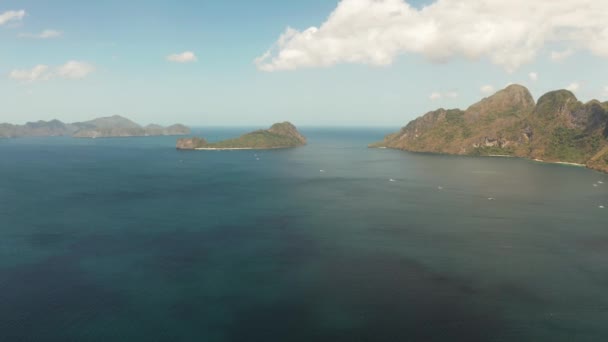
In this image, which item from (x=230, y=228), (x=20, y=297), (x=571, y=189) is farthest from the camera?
(x=571, y=189)

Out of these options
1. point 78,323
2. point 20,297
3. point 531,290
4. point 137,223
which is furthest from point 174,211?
point 531,290

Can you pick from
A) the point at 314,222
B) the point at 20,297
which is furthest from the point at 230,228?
the point at 20,297

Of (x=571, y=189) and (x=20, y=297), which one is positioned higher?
(x=571, y=189)

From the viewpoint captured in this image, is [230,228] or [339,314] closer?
[339,314]

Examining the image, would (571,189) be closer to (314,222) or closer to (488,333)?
(314,222)

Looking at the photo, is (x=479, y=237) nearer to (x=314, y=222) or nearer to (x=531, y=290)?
(x=531, y=290)

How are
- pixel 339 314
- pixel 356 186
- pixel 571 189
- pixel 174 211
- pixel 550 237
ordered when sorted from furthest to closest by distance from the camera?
pixel 356 186, pixel 571 189, pixel 174 211, pixel 550 237, pixel 339 314
